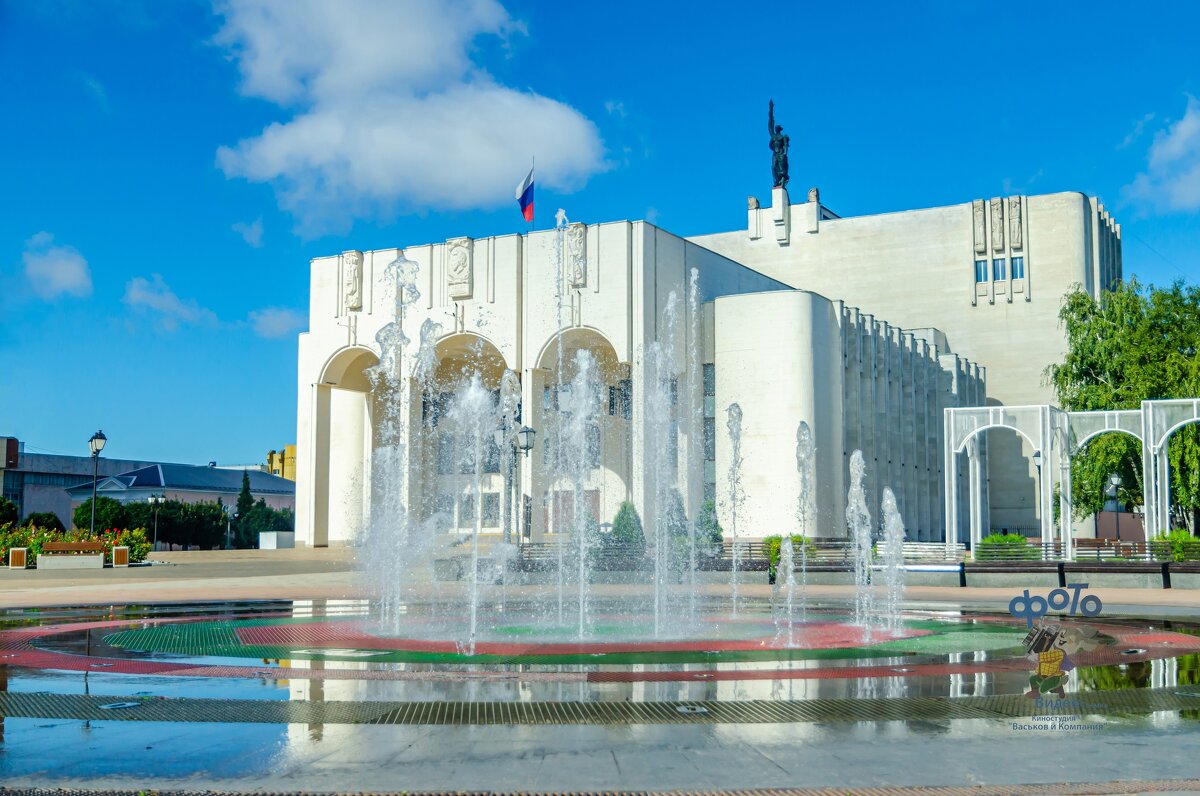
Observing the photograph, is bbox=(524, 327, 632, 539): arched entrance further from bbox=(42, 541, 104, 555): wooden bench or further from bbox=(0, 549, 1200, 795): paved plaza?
bbox=(0, 549, 1200, 795): paved plaza

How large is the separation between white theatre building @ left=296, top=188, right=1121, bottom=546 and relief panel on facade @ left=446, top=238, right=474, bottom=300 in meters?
0.10

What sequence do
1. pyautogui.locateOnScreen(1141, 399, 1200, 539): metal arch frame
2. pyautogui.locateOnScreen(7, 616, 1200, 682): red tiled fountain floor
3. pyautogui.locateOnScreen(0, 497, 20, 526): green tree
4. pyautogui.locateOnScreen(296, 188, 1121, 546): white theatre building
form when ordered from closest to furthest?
1. pyautogui.locateOnScreen(7, 616, 1200, 682): red tiled fountain floor
2. pyautogui.locateOnScreen(1141, 399, 1200, 539): metal arch frame
3. pyautogui.locateOnScreen(296, 188, 1121, 546): white theatre building
4. pyautogui.locateOnScreen(0, 497, 20, 526): green tree

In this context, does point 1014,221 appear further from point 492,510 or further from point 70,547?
point 70,547

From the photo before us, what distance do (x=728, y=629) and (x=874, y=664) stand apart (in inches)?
175

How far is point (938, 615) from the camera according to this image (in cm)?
1702

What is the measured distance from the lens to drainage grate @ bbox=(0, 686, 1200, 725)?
745 centimetres

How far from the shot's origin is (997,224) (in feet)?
197

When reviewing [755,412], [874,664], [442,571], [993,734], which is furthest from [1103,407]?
[993,734]

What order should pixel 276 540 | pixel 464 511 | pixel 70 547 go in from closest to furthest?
pixel 70 547
pixel 464 511
pixel 276 540

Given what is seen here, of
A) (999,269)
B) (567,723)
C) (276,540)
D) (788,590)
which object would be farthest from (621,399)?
(567,723)

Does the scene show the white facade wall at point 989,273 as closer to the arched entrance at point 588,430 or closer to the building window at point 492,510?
the arched entrance at point 588,430

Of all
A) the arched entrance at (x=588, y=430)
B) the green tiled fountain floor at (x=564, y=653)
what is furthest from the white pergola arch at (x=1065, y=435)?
the green tiled fountain floor at (x=564, y=653)

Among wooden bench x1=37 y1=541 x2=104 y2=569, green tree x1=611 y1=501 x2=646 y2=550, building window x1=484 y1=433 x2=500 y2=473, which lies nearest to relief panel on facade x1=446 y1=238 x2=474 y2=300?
building window x1=484 y1=433 x2=500 y2=473

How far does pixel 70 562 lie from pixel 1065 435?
29602 millimetres
